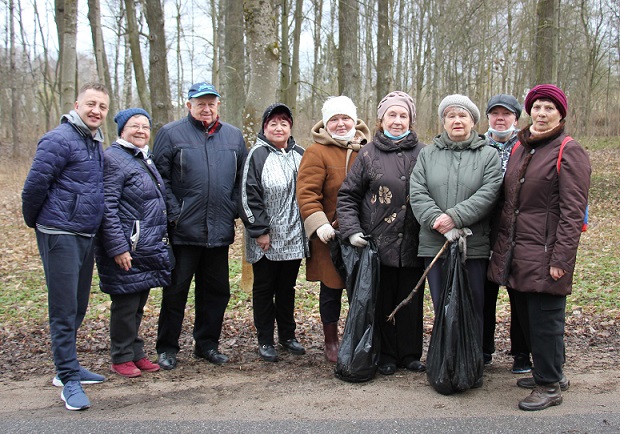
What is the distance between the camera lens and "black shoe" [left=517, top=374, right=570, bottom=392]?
12.8ft

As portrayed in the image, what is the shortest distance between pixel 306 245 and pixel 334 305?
54 cm

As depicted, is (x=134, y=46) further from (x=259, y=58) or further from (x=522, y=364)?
(x=522, y=364)

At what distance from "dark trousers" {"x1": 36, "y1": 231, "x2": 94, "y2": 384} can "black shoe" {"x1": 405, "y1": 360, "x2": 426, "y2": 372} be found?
2.45 meters

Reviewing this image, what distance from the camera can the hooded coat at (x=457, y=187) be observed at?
12.7ft

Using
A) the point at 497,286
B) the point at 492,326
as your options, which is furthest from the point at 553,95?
the point at 492,326

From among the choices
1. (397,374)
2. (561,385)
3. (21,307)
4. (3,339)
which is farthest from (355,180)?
(21,307)

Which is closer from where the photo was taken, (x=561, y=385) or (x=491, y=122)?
(x=561, y=385)

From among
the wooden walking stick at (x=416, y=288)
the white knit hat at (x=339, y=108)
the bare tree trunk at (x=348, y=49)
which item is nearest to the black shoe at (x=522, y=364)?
the wooden walking stick at (x=416, y=288)

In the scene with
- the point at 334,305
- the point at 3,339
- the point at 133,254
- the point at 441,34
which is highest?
the point at 441,34

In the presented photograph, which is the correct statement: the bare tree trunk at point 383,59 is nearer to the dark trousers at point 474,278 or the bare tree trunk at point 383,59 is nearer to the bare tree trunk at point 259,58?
the bare tree trunk at point 259,58

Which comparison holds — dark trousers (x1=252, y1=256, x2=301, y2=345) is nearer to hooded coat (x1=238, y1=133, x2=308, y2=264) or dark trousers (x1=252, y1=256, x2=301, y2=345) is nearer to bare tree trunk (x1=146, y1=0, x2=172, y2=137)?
hooded coat (x1=238, y1=133, x2=308, y2=264)

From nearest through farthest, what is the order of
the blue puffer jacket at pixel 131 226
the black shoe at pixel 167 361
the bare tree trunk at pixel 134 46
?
the blue puffer jacket at pixel 131 226 < the black shoe at pixel 167 361 < the bare tree trunk at pixel 134 46

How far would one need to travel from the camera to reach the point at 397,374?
170 inches

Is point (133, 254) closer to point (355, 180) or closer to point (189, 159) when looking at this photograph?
point (189, 159)
